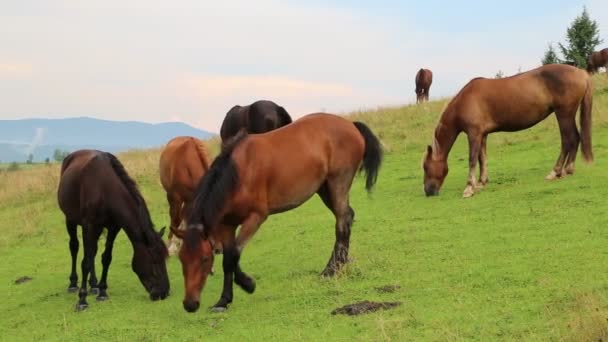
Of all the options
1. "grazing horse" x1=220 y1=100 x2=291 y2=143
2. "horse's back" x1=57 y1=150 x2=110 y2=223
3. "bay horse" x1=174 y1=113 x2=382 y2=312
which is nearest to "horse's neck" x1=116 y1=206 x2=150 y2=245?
"horse's back" x1=57 y1=150 x2=110 y2=223

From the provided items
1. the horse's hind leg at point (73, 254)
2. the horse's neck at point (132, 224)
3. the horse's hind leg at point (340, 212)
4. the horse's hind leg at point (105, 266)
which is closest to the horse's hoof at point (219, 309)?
the horse's hind leg at point (340, 212)

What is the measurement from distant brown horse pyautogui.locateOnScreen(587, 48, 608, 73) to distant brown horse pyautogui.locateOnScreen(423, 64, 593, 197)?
18.1 metres

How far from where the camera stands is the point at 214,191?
6.93 m

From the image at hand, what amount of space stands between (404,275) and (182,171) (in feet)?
15.2

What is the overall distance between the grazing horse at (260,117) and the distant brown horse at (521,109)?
3.06 metres

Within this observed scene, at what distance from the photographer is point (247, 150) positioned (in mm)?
7445

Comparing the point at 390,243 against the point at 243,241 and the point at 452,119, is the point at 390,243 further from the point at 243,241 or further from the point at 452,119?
the point at 452,119

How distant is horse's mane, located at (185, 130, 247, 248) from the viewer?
6.74 meters

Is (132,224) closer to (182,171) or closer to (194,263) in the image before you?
(194,263)

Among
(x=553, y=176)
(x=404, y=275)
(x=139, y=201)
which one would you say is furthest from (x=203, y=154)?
(x=553, y=176)

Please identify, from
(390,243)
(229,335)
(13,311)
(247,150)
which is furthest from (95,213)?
(390,243)

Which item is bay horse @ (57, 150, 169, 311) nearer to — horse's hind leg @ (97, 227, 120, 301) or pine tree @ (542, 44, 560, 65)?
horse's hind leg @ (97, 227, 120, 301)

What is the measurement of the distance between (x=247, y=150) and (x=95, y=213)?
2447 mm

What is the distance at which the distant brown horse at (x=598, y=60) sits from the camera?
28316 mm
